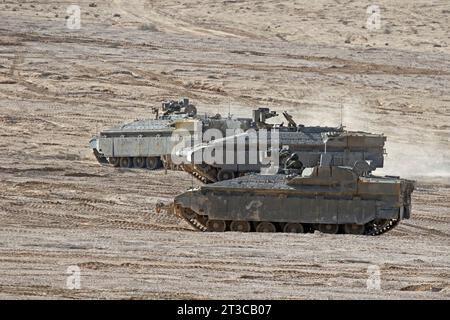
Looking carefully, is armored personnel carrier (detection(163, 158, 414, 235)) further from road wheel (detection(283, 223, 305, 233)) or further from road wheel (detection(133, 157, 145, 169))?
road wheel (detection(133, 157, 145, 169))

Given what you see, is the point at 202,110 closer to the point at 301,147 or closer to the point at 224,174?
the point at 224,174

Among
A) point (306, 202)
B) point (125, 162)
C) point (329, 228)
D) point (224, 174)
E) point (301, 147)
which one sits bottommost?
point (125, 162)

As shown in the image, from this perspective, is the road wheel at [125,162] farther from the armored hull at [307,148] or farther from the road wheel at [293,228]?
the road wheel at [293,228]

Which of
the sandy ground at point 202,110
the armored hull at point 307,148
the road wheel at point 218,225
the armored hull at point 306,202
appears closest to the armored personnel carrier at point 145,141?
the sandy ground at point 202,110

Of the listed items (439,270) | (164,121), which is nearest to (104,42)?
(164,121)

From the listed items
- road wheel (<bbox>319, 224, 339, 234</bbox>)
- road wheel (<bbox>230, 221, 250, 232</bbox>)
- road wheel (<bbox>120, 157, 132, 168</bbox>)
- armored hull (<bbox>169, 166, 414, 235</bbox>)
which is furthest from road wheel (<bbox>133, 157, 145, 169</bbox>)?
road wheel (<bbox>319, 224, 339, 234</bbox>)

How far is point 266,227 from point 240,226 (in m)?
0.39

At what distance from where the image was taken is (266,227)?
71.4ft

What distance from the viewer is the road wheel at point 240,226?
21812 mm

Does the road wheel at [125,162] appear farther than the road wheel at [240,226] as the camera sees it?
Yes

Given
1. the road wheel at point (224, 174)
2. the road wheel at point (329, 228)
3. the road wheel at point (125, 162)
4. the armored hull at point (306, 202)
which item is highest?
the armored hull at point (306, 202)

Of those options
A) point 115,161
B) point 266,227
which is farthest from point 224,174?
point 266,227

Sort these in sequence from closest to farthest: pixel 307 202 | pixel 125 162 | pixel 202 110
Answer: pixel 307 202 < pixel 125 162 < pixel 202 110
